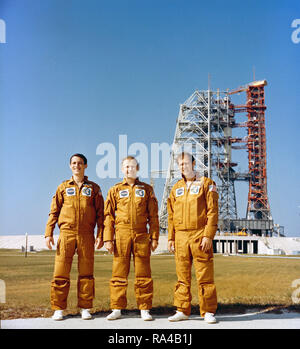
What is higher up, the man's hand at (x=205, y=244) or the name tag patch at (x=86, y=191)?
the name tag patch at (x=86, y=191)

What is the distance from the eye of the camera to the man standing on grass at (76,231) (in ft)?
17.1

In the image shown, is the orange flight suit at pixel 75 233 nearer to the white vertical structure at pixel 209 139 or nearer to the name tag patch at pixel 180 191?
the name tag patch at pixel 180 191

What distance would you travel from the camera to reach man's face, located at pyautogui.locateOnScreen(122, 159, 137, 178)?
18.2ft

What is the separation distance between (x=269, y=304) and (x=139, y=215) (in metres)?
2.94

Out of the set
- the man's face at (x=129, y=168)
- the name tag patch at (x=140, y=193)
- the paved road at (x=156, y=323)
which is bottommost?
the paved road at (x=156, y=323)

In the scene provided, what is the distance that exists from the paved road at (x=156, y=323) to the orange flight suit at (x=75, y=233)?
0.30 metres

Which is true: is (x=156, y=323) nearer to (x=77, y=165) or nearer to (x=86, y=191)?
(x=86, y=191)

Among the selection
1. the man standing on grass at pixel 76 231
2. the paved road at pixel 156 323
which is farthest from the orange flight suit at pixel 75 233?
the paved road at pixel 156 323

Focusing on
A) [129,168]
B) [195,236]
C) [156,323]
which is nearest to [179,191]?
[195,236]

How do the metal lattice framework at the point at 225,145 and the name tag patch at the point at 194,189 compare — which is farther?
the metal lattice framework at the point at 225,145

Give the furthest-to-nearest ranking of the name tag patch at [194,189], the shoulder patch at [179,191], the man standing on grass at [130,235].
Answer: the shoulder patch at [179,191]
the name tag patch at [194,189]
the man standing on grass at [130,235]

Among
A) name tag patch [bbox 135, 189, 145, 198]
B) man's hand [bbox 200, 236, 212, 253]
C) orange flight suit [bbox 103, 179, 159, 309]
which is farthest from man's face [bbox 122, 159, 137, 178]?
man's hand [bbox 200, 236, 212, 253]
